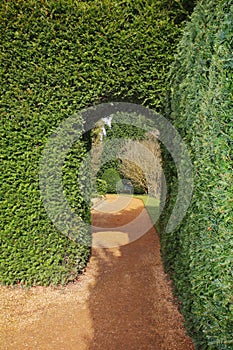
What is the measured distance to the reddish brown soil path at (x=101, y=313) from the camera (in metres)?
2.64

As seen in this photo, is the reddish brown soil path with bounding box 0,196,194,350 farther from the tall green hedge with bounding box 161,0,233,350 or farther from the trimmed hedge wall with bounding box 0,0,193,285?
the tall green hedge with bounding box 161,0,233,350

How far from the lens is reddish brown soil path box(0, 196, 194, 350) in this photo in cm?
264

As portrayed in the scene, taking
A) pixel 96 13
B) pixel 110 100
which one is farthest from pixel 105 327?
pixel 96 13

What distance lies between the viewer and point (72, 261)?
372 centimetres

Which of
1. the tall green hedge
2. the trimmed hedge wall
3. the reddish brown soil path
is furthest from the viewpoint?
the trimmed hedge wall

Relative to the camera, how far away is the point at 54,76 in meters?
3.27

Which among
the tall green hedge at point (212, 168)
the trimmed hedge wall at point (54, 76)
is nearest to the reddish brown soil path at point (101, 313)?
the trimmed hedge wall at point (54, 76)

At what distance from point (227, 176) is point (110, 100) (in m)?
2.44

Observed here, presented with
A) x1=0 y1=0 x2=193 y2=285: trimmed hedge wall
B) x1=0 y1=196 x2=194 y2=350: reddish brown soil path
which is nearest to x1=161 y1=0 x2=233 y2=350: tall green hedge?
x1=0 y1=196 x2=194 y2=350: reddish brown soil path

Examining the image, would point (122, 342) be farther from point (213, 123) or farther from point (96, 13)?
point (96, 13)

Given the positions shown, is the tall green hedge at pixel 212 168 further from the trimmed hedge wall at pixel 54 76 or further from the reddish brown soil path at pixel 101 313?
the trimmed hedge wall at pixel 54 76

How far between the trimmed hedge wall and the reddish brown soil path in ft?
1.51

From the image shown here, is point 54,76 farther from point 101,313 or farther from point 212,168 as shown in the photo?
point 101,313

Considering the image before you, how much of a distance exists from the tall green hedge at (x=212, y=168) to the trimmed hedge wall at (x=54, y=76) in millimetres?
1092
